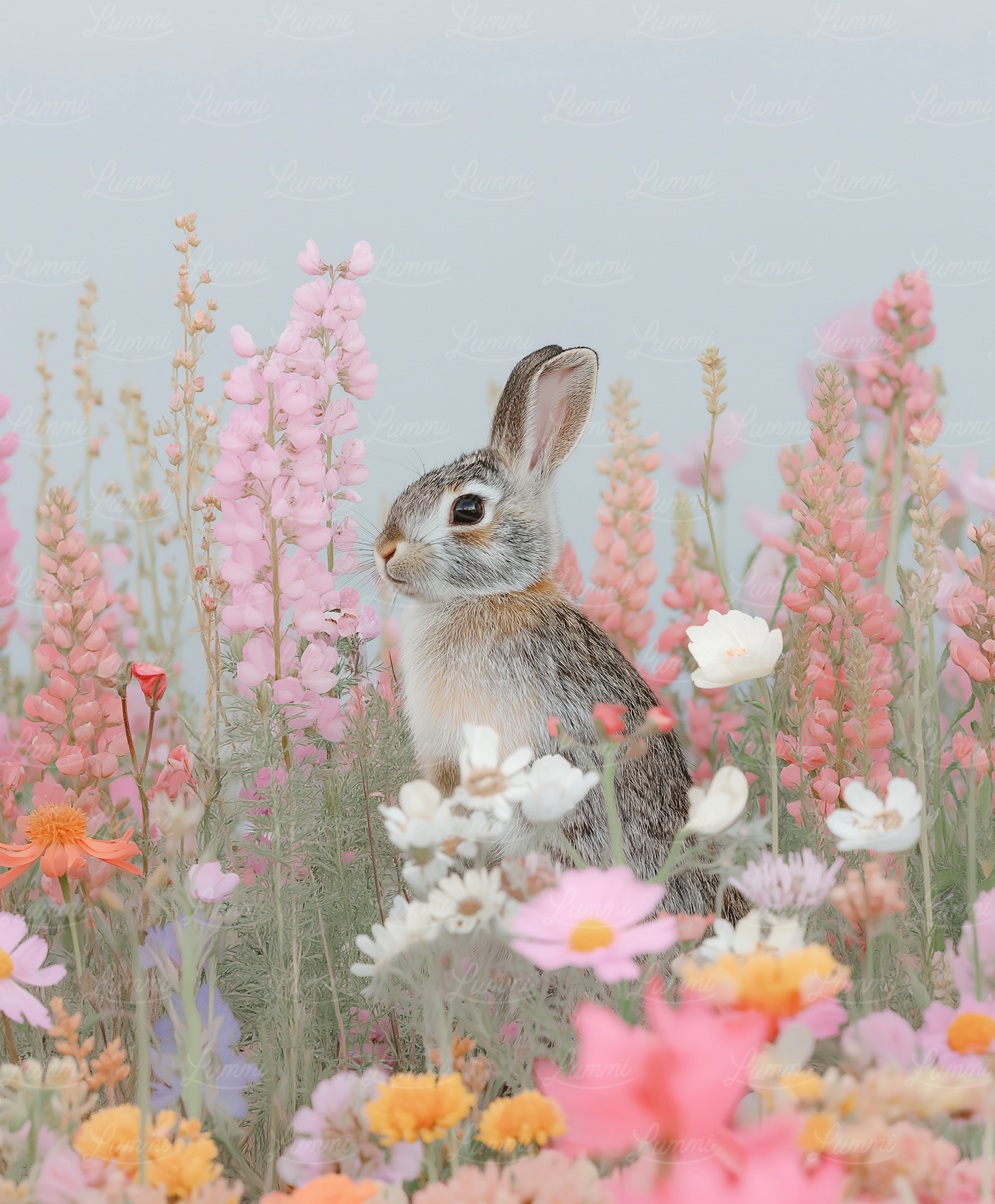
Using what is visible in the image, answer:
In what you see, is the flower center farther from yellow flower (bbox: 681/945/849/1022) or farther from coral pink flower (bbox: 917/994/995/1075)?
coral pink flower (bbox: 917/994/995/1075)

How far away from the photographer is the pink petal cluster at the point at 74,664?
9.62 ft

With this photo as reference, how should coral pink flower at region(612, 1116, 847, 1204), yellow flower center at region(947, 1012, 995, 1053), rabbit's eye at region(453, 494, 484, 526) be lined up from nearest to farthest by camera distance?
1. coral pink flower at region(612, 1116, 847, 1204)
2. yellow flower center at region(947, 1012, 995, 1053)
3. rabbit's eye at region(453, 494, 484, 526)

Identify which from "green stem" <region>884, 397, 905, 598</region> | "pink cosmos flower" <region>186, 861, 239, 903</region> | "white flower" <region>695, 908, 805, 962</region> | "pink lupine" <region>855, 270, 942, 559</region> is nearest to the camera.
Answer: "white flower" <region>695, 908, 805, 962</region>

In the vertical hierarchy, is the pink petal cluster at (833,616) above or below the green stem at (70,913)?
above

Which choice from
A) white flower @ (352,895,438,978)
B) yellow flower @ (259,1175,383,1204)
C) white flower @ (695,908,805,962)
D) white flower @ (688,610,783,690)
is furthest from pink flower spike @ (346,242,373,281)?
yellow flower @ (259,1175,383,1204)

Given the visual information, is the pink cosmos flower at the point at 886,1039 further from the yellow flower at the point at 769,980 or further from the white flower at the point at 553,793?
the white flower at the point at 553,793

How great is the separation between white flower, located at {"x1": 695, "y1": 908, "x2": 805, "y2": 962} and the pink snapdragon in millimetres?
2409

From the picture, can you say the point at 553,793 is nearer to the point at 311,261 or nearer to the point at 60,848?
the point at 60,848

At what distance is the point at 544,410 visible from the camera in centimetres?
395

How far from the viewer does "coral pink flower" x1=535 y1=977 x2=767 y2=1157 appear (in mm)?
1030

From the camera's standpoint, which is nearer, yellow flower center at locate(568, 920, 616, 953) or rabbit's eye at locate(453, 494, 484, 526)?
yellow flower center at locate(568, 920, 616, 953)

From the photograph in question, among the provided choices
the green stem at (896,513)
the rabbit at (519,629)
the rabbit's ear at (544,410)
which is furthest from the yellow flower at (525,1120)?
the green stem at (896,513)

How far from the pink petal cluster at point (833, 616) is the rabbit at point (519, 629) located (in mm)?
395

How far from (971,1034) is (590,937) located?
2.04ft
